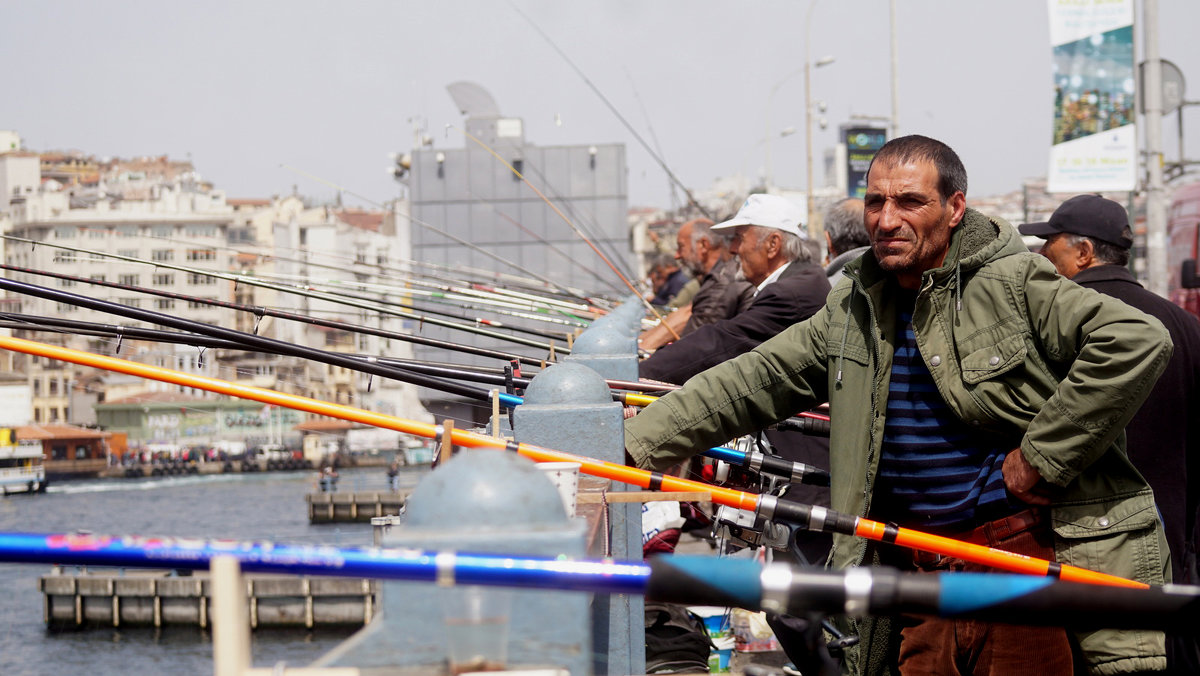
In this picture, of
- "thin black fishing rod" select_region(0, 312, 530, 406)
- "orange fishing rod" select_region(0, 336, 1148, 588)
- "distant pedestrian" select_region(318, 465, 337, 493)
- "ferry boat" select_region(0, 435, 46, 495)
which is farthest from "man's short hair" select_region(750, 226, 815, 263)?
"ferry boat" select_region(0, 435, 46, 495)

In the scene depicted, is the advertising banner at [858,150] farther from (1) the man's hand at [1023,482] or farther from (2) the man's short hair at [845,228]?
(1) the man's hand at [1023,482]

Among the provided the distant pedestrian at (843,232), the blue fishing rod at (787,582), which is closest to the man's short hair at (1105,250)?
the distant pedestrian at (843,232)

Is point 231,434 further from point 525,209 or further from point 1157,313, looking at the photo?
point 1157,313

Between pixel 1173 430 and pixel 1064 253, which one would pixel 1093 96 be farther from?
pixel 1173 430

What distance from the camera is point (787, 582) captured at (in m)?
1.70

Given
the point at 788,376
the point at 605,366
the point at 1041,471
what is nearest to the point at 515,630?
the point at 1041,471

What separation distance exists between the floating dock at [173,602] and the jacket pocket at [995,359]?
43590mm

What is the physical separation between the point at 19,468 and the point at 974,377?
292 feet

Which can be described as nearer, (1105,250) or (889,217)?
(889,217)

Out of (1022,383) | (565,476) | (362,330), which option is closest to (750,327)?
(362,330)

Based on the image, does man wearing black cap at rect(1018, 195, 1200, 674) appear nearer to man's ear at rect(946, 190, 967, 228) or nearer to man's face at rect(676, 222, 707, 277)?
man's ear at rect(946, 190, 967, 228)

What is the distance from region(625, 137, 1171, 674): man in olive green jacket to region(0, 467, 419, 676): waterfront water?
3189mm

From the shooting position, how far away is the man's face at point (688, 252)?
9.38m

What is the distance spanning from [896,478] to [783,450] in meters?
1.50
